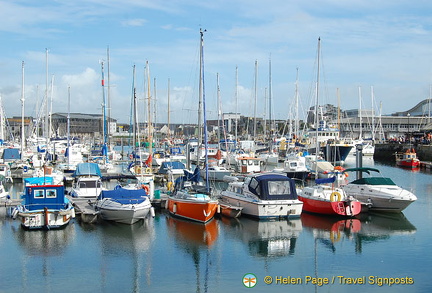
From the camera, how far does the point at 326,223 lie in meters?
30.6

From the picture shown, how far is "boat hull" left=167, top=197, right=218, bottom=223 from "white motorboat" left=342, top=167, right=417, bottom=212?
10550 mm

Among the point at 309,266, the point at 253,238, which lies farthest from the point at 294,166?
the point at 309,266

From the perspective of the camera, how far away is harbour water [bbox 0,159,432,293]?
19.7 meters

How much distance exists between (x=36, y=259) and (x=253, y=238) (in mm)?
10791

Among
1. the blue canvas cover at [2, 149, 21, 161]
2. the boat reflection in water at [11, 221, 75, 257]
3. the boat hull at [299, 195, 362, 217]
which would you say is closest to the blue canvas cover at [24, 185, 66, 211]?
the boat reflection in water at [11, 221, 75, 257]

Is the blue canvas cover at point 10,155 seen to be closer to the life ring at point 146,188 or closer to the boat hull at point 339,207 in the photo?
the life ring at point 146,188

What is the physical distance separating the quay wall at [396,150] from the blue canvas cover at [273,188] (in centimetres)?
6120

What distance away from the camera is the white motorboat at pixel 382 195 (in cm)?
3266

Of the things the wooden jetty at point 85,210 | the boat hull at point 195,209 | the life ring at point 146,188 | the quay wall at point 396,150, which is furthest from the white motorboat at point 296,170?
the quay wall at point 396,150

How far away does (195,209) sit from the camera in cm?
2927

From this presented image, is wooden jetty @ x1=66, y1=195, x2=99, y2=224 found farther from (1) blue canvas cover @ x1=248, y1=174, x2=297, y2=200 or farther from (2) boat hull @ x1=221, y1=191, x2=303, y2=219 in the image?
(1) blue canvas cover @ x1=248, y1=174, x2=297, y2=200

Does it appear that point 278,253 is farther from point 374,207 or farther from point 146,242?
point 374,207

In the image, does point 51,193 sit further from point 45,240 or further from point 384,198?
point 384,198

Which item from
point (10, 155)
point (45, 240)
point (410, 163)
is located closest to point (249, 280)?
point (45, 240)
